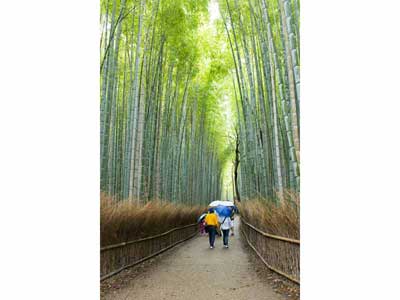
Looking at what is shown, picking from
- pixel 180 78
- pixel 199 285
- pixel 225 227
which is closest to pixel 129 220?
pixel 199 285

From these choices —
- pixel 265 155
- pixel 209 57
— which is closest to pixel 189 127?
pixel 209 57

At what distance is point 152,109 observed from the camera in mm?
6141

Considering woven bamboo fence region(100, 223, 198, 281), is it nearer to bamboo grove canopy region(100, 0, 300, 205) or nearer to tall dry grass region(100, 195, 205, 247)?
tall dry grass region(100, 195, 205, 247)

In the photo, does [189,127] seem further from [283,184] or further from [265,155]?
[283,184]

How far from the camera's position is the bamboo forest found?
3336 mm

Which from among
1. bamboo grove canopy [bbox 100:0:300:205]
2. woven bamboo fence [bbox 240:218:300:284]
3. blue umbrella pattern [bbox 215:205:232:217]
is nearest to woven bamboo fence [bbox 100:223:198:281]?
bamboo grove canopy [bbox 100:0:300:205]

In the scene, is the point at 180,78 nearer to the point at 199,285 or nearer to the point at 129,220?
the point at 129,220

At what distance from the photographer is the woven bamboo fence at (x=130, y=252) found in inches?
135

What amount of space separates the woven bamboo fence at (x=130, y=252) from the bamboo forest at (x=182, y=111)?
0.06ft

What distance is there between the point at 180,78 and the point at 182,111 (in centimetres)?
97

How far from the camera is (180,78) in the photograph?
802 centimetres

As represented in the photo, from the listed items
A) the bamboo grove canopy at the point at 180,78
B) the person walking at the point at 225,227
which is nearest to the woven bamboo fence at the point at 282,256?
the bamboo grove canopy at the point at 180,78

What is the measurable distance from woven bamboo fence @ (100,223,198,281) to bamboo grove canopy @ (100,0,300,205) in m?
0.64
